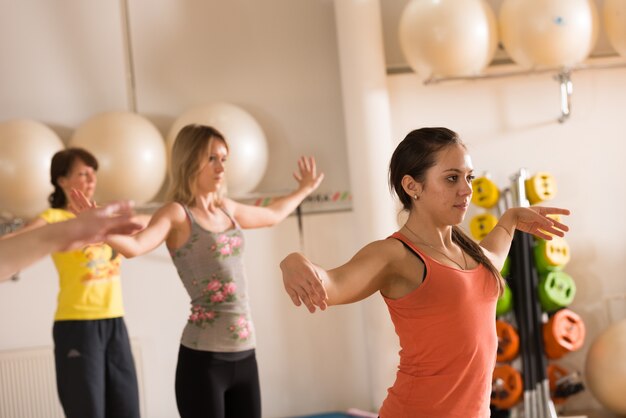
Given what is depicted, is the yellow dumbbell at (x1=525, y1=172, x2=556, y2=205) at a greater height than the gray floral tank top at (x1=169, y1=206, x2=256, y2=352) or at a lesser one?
greater

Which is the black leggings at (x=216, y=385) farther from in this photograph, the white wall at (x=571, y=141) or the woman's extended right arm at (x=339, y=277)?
the white wall at (x=571, y=141)

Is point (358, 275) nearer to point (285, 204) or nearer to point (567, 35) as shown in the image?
point (285, 204)

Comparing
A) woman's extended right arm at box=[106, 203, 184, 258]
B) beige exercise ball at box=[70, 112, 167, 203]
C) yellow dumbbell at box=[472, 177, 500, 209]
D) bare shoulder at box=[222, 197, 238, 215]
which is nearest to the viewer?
woman's extended right arm at box=[106, 203, 184, 258]

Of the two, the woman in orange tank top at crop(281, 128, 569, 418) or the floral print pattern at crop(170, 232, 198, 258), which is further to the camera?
the floral print pattern at crop(170, 232, 198, 258)

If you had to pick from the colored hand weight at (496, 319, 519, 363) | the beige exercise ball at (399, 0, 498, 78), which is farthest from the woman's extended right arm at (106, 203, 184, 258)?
the colored hand weight at (496, 319, 519, 363)

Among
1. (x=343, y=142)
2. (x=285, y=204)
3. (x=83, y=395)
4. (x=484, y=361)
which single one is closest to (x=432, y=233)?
(x=484, y=361)

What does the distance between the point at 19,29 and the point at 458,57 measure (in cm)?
246

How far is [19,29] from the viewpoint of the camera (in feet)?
15.5

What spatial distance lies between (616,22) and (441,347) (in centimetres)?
309

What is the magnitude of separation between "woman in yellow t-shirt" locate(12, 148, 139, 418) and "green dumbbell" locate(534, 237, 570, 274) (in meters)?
2.26

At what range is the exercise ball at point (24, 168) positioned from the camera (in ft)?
13.5

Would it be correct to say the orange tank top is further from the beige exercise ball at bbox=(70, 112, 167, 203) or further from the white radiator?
the white radiator

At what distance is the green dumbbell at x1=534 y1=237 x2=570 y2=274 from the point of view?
4480 mm

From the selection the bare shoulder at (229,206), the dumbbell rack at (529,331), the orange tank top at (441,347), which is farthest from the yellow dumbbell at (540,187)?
the orange tank top at (441,347)
